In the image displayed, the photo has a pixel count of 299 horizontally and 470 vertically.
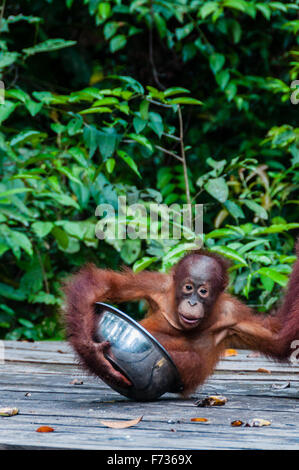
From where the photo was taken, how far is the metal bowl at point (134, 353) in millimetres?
2105

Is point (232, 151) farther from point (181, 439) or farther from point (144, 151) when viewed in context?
point (181, 439)

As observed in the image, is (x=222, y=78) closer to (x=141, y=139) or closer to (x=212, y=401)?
(x=141, y=139)

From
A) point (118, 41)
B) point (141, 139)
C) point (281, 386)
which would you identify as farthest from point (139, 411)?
point (118, 41)

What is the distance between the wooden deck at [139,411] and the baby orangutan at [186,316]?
15 cm

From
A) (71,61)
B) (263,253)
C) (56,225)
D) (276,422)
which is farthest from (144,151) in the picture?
(276,422)

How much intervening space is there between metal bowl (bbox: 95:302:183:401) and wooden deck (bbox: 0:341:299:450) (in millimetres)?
79

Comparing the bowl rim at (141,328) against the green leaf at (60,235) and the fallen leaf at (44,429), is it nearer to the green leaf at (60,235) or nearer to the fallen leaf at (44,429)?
the fallen leaf at (44,429)

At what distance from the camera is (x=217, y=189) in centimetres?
382

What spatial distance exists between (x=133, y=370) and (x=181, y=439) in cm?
47

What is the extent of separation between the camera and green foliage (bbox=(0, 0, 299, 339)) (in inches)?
144

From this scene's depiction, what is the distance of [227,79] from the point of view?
15.4 feet

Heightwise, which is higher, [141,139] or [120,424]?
[141,139]

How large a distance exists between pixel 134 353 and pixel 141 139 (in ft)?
5.74

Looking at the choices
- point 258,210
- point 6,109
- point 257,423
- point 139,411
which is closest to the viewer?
point 257,423
